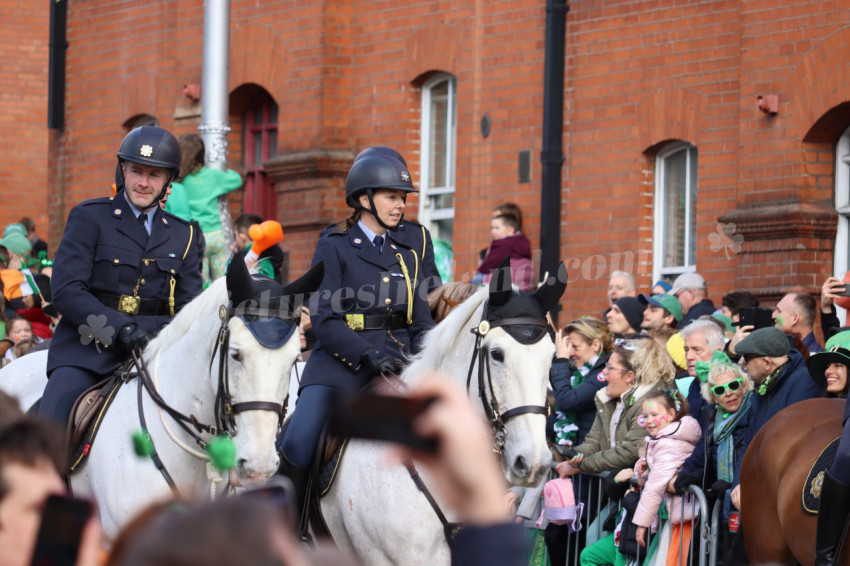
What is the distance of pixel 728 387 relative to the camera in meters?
9.41

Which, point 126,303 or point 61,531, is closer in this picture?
point 61,531

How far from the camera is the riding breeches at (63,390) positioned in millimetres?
7473

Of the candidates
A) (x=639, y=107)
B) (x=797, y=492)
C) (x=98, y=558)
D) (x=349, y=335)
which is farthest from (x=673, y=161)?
(x=98, y=558)

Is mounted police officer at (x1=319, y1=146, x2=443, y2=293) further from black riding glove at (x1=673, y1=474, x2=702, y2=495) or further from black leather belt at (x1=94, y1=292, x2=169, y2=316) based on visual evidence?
black riding glove at (x1=673, y1=474, x2=702, y2=495)

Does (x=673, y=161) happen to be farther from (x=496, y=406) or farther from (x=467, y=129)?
(x=496, y=406)

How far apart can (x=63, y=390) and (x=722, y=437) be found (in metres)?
4.26

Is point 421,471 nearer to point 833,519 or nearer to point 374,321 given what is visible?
point 374,321

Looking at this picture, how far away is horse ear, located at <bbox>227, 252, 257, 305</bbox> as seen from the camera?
277 inches

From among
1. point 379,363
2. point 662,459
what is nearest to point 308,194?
point 662,459

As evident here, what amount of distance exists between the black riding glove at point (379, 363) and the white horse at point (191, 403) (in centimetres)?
39

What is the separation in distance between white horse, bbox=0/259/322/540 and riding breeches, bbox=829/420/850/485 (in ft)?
9.64

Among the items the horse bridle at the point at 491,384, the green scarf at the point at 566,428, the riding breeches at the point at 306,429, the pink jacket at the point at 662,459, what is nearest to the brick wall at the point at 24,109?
the green scarf at the point at 566,428

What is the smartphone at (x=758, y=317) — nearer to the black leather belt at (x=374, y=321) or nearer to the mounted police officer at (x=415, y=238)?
the mounted police officer at (x=415, y=238)

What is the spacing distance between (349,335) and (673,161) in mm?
8117
